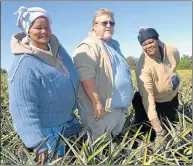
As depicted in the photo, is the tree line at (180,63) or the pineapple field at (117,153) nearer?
the pineapple field at (117,153)

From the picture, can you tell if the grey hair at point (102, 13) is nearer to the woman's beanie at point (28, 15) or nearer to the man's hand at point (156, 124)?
the woman's beanie at point (28, 15)

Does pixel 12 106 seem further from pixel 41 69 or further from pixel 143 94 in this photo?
pixel 143 94

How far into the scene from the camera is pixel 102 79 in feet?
9.84

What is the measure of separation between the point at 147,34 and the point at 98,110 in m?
0.87

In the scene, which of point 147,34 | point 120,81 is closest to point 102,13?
point 147,34

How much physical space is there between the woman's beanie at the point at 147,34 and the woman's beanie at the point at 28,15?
39.7 inches

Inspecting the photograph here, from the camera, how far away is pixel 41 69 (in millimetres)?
2566

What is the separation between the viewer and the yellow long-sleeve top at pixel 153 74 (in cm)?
339

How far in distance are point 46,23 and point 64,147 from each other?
91cm

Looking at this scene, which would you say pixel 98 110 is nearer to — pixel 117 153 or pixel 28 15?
pixel 117 153

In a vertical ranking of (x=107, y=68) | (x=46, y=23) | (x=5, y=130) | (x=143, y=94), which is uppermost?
(x=46, y=23)

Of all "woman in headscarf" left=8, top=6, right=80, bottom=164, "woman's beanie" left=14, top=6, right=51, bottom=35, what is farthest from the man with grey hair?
"woman's beanie" left=14, top=6, right=51, bottom=35

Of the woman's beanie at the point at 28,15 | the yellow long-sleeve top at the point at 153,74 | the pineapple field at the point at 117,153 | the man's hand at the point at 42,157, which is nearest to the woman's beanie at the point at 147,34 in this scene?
the yellow long-sleeve top at the point at 153,74

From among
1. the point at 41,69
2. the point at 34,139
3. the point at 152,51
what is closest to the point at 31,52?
the point at 41,69
